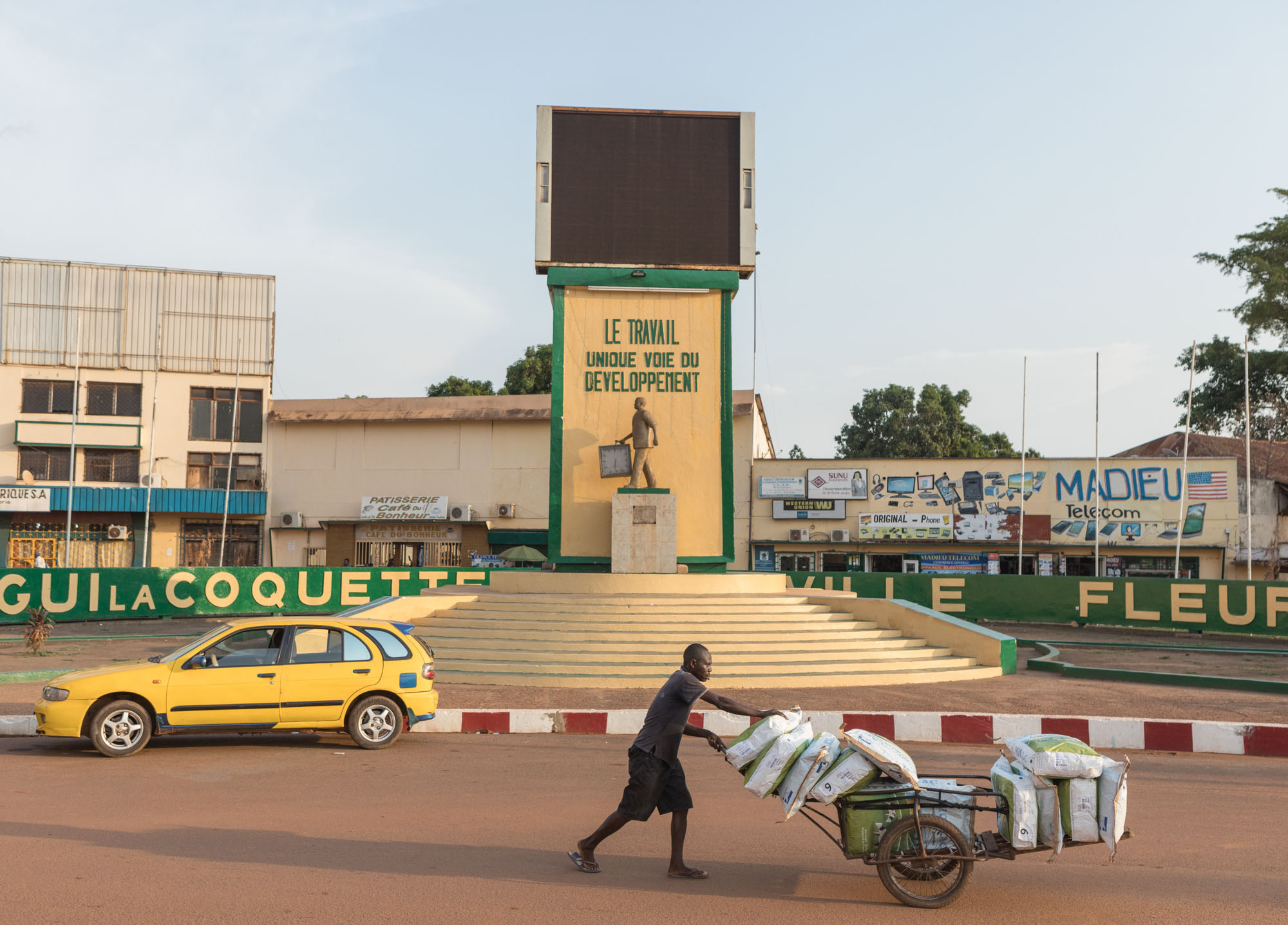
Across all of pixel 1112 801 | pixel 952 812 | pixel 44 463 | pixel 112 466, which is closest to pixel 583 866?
pixel 952 812

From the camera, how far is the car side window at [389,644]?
35.2 feet

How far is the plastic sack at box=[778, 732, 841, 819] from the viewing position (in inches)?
224

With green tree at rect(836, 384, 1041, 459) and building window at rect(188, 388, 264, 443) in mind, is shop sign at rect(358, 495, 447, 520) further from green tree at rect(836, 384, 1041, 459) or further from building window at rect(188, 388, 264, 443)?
green tree at rect(836, 384, 1041, 459)

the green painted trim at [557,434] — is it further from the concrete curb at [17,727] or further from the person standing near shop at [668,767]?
the person standing near shop at [668,767]

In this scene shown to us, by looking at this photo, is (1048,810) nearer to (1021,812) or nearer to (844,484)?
(1021,812)

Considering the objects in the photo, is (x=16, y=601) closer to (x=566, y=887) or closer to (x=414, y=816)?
(x=414, y=816)

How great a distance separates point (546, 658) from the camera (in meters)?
15.5

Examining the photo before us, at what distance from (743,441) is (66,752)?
3148 cm

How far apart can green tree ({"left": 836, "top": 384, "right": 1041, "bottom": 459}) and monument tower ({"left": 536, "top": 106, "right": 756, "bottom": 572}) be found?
119 ft

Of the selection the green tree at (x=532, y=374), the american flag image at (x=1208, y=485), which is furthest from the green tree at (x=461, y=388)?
the american flag image at (x=1208, y=485)

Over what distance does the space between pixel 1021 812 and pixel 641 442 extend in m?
15.5

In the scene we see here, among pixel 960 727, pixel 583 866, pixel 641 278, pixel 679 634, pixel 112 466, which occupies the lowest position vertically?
pixel 960 727

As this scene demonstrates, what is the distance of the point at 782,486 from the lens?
129 feet

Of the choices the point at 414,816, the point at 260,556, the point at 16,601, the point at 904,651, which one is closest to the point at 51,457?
the point at 260,556
